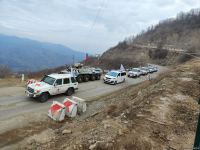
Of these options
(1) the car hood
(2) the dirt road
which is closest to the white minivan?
(2) the dirt road

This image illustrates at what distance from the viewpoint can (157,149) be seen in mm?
8547

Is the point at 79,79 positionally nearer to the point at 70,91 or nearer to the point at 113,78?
the point at 113,78

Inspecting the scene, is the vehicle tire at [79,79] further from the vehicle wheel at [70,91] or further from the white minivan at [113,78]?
the vehicle wheel at [70,91]

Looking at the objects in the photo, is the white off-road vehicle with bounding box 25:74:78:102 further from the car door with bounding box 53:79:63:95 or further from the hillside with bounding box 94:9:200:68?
the hillside with bounding box 94:9:200:68

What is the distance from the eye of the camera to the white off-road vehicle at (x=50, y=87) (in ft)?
56.7

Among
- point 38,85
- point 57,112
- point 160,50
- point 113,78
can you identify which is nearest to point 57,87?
point 38,85

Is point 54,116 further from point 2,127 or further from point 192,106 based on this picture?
point 192,106

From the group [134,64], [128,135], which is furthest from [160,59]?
[128,135]

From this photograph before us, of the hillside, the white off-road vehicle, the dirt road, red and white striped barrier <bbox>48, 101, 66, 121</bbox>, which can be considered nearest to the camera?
the dirt road

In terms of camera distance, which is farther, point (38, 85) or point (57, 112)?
point (38, 85)

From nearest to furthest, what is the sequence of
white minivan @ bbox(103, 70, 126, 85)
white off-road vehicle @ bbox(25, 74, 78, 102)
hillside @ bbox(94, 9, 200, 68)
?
white off-road vehicle @ bbox(25, 74, 78, 102) → white minivan @ bbox(103, 70, 126, 85) → hillside @ bbox(94, 9, 200, 68)

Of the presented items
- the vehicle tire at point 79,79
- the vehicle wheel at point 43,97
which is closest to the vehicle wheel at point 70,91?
the vehicle wheel at point 43,97

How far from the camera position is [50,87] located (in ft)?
59.5

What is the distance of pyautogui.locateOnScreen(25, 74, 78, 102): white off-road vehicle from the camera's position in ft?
56.7
